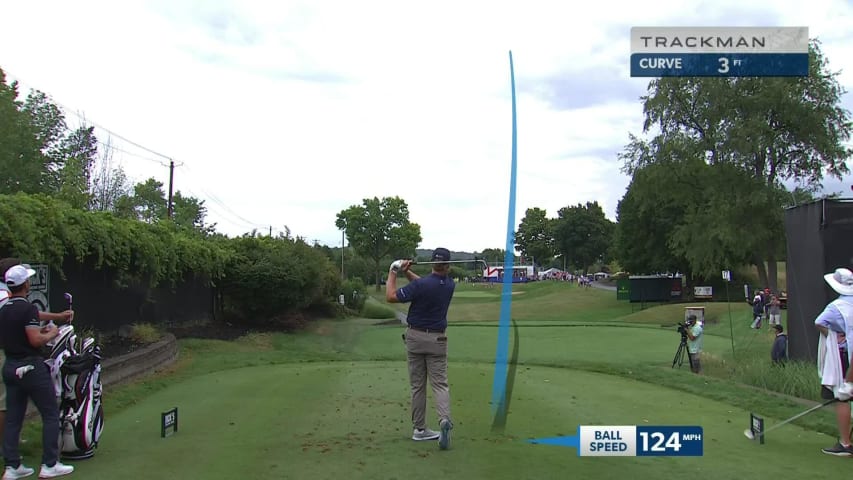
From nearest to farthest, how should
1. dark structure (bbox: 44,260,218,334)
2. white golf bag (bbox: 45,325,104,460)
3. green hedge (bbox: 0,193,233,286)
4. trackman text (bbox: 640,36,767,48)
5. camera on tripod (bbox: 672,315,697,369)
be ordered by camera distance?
white golf bag (bbox: 45,325,104,460)
trackman text (bbox: 640,36,767,48)
green hedge (bbox: 0,193,233,286)
dark structure (bbox: 44,260,218,334)
camera on tripod (bbox: 672,315,697,369)

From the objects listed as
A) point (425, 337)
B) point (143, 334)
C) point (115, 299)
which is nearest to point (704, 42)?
point (425, 337)

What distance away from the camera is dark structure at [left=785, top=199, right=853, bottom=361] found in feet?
37.3

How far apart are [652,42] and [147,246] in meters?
12.5

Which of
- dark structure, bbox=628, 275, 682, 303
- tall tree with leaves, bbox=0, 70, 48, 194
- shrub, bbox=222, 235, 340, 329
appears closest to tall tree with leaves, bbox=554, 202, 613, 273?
dark structure, bbox=628, 275, 682, 303

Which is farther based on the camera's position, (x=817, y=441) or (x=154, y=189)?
(x=154, y=189)

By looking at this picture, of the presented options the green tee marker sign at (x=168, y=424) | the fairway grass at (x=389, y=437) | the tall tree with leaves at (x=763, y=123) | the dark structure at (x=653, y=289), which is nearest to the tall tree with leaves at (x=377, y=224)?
the dark structure at (x=653, y=289)

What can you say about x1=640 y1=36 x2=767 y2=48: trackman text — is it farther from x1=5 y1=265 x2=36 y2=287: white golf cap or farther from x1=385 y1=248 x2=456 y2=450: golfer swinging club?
x1=5 y1=265 x2=36 y2=287: white golf cap

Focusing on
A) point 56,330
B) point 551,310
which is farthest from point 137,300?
point 551,310

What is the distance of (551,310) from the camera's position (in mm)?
53250

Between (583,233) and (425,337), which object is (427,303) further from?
(583,233)

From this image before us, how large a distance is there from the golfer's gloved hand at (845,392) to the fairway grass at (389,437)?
575 mm

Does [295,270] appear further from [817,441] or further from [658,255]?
[658,255]

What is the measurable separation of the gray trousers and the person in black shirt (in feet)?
10.1

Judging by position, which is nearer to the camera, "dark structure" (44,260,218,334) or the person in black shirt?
the person in black shirt
